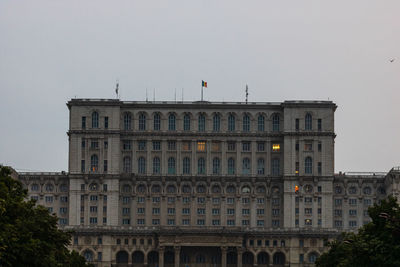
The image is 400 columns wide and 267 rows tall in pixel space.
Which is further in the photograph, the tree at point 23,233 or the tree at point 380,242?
the tree at point 380,242

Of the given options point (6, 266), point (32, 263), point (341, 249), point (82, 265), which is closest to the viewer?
point (6, 266)

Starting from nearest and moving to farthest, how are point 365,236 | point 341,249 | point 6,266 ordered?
1. point 6,266
2. point 365,236
3. point 341,249

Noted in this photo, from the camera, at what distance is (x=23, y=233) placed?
379ft

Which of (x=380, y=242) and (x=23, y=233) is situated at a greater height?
(x=23, y=233)

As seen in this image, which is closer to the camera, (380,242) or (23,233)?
(23,233)

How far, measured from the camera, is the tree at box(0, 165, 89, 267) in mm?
108312

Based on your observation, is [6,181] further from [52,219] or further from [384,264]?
[384,264]

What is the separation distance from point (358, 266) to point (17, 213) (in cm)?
5058

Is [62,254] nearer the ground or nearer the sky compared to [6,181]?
nearer the ground

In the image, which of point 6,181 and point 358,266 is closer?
point 6,181

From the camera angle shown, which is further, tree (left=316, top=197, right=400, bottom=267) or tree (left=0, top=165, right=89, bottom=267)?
tree (left=316, top=197, right=400, bottom=267)

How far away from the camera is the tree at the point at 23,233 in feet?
355

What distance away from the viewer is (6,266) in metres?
107

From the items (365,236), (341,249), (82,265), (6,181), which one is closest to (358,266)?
(365,236)
